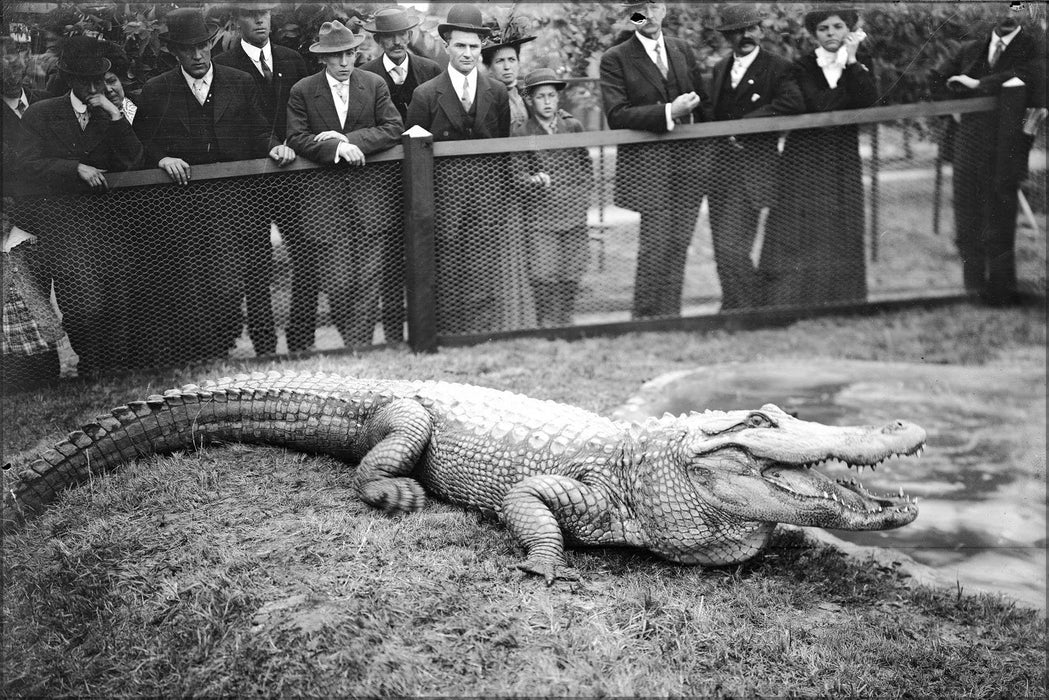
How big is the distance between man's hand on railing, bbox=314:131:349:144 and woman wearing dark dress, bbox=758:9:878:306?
11.8 feet

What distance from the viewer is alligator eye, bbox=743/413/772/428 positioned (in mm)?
4227

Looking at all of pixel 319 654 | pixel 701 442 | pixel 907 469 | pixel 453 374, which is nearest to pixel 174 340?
pixel 453 374

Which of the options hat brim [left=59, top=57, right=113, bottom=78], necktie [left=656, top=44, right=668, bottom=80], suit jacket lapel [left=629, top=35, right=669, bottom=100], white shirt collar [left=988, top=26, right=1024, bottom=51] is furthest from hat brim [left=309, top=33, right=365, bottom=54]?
white shirt collar [left=988, top=26, right=1024, bottom=51]

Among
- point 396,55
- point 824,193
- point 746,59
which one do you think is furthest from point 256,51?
point 824,193

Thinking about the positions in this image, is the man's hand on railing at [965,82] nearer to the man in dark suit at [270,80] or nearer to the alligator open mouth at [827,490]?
the alligator open mouth at [827,490]

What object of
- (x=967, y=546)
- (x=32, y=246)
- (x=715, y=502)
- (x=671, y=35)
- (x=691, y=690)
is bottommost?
(x=967, y=546)

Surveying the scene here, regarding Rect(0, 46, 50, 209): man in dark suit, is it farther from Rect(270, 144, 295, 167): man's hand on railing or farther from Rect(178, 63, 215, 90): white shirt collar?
Rect(270, 144, 295, 167): man's hand on railing

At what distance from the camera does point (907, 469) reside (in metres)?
6.16

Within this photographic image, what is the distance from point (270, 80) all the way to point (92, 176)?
1.18 metres

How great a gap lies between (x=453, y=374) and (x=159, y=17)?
280cm

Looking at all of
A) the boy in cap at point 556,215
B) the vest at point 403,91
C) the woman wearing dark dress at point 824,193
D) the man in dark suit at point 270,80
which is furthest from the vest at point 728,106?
the man in dark suit at point 270,80

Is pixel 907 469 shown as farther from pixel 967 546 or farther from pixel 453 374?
pixel 453 374

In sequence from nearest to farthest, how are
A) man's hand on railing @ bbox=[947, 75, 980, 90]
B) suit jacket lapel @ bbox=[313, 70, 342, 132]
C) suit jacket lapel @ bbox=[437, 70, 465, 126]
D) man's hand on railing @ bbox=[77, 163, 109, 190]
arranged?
man's hand on railing @ bbox=[77, 163, 109, 190], suit jacket lapel @ bbox=[313, 70, 342, 132], suit jacket lapel @ bbox=[437, 70, 465, 126], man's hand on railing @ bbox=[947, 75, 980, 90]

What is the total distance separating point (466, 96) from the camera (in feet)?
20.4
